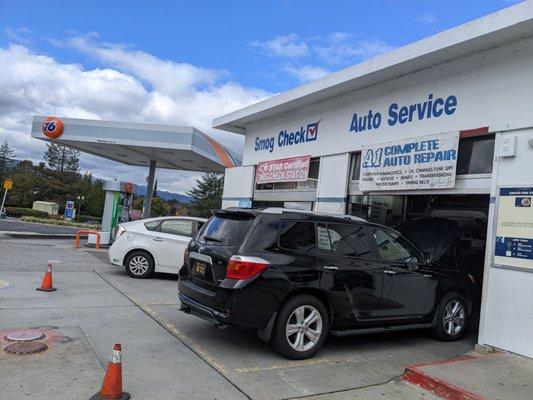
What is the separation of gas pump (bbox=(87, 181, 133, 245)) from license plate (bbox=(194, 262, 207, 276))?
14.0 metres

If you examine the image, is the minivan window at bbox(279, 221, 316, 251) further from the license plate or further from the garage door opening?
the garage door opening

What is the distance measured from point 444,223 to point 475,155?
5.58ft

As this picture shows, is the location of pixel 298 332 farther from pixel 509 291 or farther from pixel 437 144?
pixel 437 144

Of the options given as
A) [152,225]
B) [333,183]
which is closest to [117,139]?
[152,225]

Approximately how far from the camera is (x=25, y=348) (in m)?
5.61

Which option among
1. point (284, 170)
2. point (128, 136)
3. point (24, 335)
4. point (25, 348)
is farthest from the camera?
point (128, 136)

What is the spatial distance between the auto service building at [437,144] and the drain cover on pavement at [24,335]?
19.5ft

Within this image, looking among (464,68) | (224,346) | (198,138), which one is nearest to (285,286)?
(224,346)

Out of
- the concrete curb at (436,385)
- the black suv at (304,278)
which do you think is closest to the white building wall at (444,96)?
the black suv at (304,278)

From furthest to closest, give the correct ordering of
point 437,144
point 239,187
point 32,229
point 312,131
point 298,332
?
1. point 32,229
2. point 239,187
3. point 312,131
4. point 437,144
5. point 298,332

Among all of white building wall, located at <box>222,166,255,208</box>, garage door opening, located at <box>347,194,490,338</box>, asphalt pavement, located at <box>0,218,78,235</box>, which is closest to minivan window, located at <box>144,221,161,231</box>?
white building wall, located at <box>222,166,255,208</box>

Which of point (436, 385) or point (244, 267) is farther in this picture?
point (244, 267)

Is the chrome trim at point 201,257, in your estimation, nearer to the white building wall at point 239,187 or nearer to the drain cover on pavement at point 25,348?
the drain cover on pavement at point 25,348

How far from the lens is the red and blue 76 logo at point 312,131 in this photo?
1188cm
